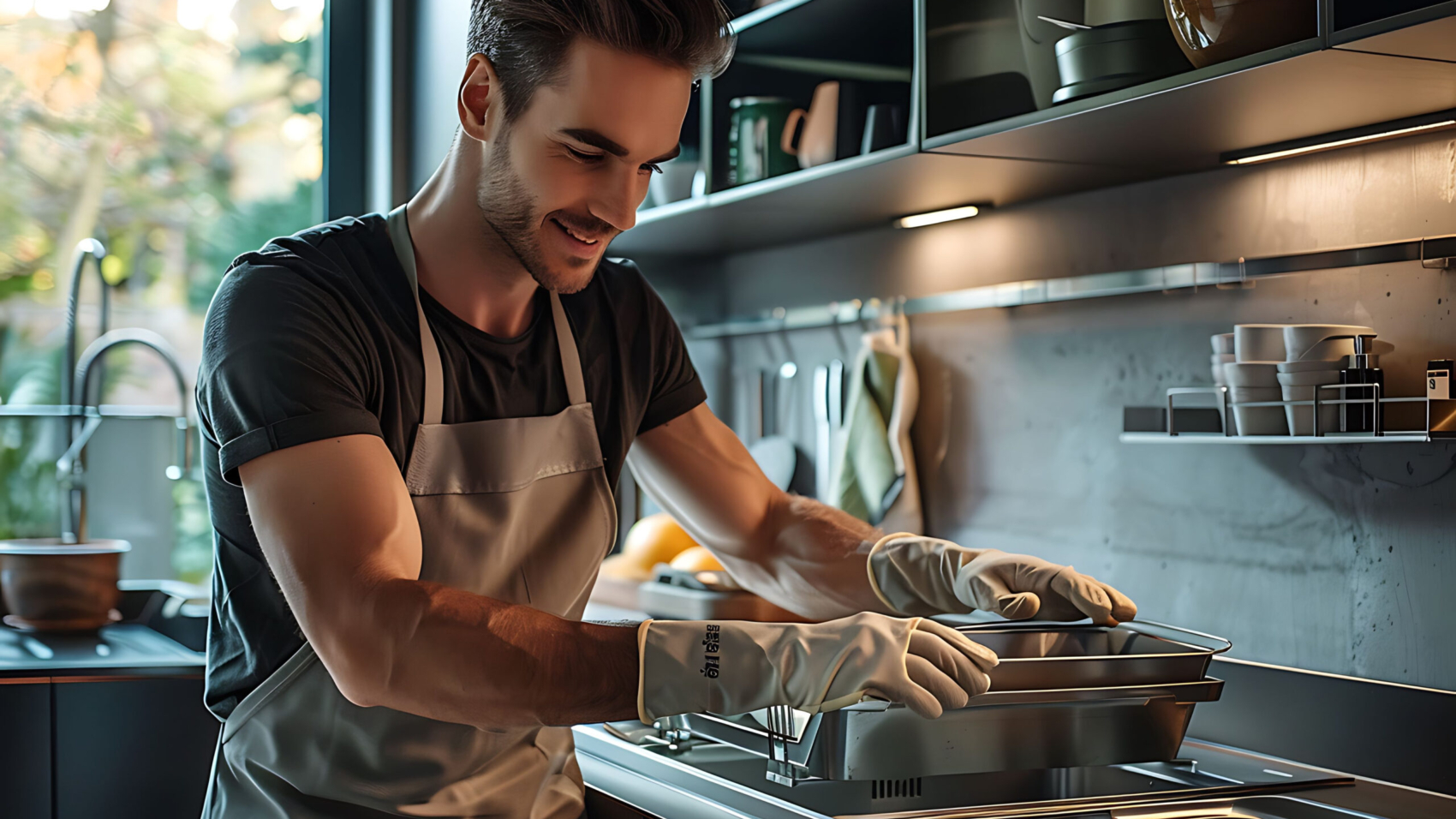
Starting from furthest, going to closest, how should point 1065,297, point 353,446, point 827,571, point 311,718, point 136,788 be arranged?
1. point 136,788
2. point 1065,297
3. point 827,571
4. point 311,718
5. point 353,446

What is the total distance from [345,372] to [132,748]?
1.12 meters

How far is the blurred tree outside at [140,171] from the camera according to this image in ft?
8.61

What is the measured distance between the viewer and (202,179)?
278 cm

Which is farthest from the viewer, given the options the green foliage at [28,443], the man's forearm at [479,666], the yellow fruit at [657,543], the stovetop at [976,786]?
the green foliage at [28,443]

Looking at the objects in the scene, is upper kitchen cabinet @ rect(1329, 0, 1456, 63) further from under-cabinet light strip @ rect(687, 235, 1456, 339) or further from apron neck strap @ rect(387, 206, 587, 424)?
apron neck strap @ rect(387, 206, 587, 424)

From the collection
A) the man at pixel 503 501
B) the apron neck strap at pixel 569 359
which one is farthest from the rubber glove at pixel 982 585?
the apron neck strap at pixel 569 359

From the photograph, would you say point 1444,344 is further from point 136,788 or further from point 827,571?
point 136,788

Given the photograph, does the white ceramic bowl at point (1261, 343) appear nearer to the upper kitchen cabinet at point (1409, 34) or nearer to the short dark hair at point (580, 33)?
the upper kitchen cabinet at point (1409, 34)

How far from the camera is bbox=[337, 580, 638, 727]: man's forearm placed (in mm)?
931

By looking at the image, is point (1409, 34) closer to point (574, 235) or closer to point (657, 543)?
point (574, 235)

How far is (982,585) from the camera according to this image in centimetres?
128

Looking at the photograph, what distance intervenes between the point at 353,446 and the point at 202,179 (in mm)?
2026

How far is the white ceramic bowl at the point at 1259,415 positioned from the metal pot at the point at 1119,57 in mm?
365

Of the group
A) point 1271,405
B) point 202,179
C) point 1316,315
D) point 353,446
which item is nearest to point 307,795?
point 353,446
